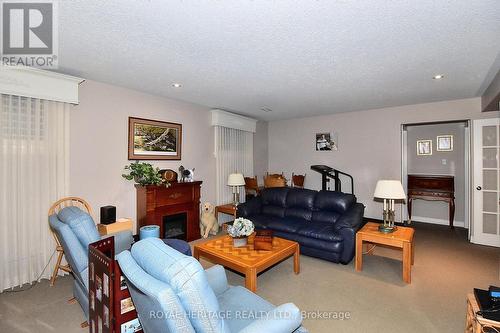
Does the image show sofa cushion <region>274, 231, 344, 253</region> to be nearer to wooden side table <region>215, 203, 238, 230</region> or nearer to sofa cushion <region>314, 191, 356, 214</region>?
sofa cushion <region>314, 191, 356, 214</region>

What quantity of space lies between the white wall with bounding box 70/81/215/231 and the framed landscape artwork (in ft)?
0.30

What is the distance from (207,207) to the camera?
480 cm

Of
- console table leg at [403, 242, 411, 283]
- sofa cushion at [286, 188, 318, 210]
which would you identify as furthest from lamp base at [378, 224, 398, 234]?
sofa cushion at [286, 188, 318, 210]

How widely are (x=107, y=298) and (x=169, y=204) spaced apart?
2470mm

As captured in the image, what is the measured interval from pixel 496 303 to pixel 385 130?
175 inches

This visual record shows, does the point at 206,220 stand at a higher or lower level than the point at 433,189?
lower

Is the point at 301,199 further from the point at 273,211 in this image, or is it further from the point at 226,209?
the point at 226,209

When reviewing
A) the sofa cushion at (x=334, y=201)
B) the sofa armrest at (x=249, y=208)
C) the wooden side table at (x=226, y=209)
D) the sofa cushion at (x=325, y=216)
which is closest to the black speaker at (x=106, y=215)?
the sofa armrest at (x=249, y=208)

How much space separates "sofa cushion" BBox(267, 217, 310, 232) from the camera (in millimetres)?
3913

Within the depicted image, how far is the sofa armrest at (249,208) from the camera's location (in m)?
4.51

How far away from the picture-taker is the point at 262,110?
5594 mm

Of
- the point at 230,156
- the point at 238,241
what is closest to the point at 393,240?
the point at 238,241

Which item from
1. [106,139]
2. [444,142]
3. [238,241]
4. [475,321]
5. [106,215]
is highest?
[444,142]

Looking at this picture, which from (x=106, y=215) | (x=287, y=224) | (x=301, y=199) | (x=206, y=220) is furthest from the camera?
(x=206, y=220)
